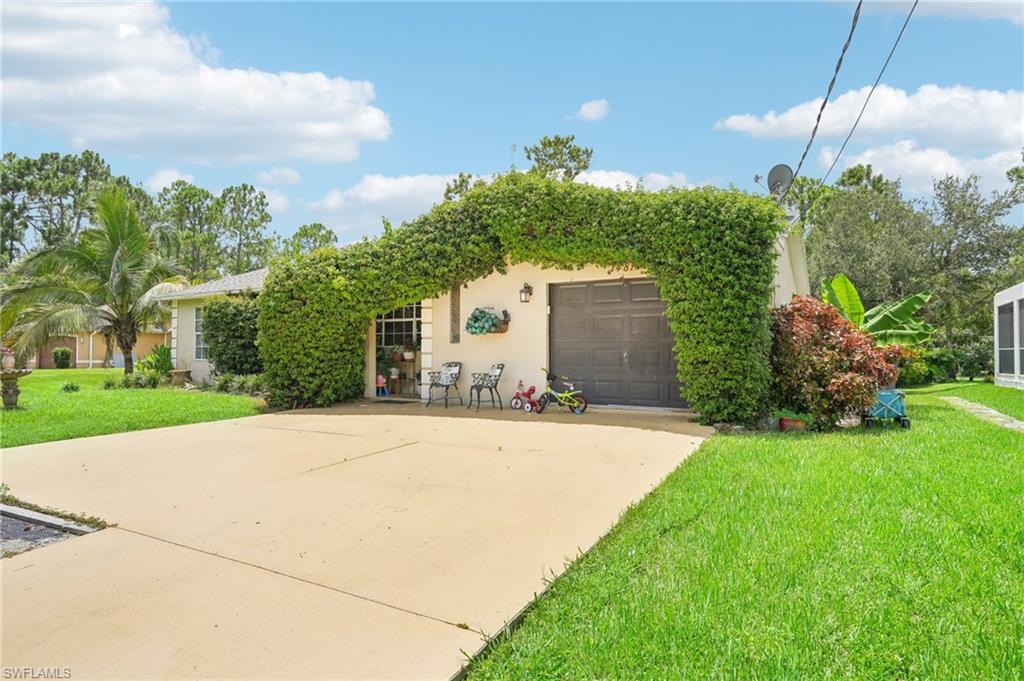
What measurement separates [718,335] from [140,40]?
31.3 ft

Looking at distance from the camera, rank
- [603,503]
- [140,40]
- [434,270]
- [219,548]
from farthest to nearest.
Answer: [434,270], [140,40], [603,503], [219,548]

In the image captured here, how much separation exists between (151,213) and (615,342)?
3805 cm

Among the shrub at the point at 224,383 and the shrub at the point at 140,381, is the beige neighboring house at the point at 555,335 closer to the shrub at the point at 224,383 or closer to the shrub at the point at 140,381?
the shrub at the point at 224,383

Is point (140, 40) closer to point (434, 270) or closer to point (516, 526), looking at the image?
point (434, 270)

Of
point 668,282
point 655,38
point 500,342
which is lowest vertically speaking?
point 500,342

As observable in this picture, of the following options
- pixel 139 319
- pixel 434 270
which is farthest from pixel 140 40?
pixel 139 319

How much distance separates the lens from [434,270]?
37.6ft

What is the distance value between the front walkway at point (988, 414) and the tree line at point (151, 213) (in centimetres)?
3236

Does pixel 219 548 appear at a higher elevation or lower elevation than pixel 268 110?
lower

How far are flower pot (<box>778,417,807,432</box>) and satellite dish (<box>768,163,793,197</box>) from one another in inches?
226

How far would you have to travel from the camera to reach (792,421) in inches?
335

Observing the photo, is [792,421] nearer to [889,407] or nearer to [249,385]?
[889,407]

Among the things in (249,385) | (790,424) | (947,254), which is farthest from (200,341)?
(947,254)

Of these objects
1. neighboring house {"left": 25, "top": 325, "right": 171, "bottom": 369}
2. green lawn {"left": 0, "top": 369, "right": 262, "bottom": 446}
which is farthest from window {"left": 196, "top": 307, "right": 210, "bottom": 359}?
neighboring house {"left": 25, "top": 325, "right": 171, "bottom": 369}
